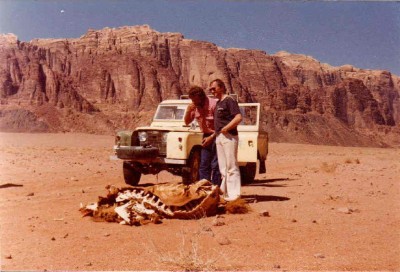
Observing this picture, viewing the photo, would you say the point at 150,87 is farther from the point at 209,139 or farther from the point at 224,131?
the point at 224,131

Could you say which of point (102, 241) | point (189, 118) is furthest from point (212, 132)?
point (102, 241)

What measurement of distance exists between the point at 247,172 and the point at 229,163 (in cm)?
540

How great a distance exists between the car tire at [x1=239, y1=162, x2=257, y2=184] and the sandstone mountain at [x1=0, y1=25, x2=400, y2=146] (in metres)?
77.9

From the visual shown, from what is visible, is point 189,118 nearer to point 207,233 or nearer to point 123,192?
point 123,192

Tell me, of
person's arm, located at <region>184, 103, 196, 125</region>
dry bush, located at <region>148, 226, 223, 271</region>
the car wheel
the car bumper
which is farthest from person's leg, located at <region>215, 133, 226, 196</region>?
the car wheel

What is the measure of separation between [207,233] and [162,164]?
541 cm

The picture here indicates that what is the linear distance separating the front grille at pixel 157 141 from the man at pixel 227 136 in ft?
11.3

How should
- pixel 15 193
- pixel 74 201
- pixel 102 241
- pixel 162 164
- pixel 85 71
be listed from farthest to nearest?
1. pixel 85 71
2. pixel 162 164
3. pixel 15 193
4. pixel 74 201
5. pixel 102 241

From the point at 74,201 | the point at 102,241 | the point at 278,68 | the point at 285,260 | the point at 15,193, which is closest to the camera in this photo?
the point at 285,260

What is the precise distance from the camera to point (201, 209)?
23.6ft

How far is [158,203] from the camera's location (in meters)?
7.29

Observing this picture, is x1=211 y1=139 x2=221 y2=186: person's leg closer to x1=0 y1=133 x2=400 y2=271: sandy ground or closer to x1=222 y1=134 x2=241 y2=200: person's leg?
x1=222 y1=134 x2=241 y2=200: person's leg

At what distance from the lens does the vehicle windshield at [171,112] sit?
42.1 feet

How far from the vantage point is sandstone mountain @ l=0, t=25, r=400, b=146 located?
10338cm
